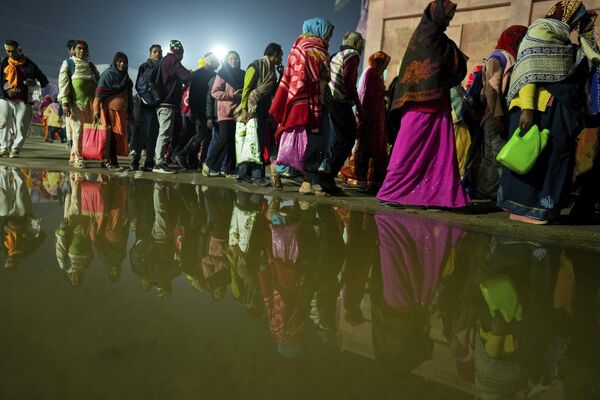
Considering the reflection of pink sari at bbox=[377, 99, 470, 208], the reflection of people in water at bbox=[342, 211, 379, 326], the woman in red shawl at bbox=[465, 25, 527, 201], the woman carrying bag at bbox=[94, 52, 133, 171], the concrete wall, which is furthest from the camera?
the concrete wall

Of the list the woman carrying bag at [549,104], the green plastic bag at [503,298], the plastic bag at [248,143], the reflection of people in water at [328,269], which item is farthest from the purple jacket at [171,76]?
the green plastic bag at [503,298]

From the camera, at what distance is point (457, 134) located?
4.79 meters

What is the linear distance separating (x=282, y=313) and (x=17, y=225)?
5.26 feet

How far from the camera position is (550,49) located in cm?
290

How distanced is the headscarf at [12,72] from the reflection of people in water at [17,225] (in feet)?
12.2

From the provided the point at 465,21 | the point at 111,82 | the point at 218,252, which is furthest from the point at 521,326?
the point at 465,21

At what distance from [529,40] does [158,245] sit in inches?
115

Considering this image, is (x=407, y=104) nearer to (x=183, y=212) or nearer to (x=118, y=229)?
(x=183, y=212)

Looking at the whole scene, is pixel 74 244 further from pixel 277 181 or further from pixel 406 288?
pixel 277 181

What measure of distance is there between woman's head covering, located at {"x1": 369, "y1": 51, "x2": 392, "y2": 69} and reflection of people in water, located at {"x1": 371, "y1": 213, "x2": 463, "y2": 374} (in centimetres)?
254

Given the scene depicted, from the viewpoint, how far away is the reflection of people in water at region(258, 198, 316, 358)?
1.10 meters

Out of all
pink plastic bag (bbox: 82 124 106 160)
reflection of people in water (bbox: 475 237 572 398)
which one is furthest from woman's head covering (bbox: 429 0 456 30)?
pink plastic bag (bbox: 82 124 106 160)

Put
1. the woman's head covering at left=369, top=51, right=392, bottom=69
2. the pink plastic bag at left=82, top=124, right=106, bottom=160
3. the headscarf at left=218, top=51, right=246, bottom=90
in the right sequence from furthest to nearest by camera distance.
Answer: the pink plastic bag at left=82, top=124, right=106, bottom=160, the headscarf at left=218, top=51, right=246, bottom=90, the woman's head covering at left=369, top=51, right=392, bottom=69

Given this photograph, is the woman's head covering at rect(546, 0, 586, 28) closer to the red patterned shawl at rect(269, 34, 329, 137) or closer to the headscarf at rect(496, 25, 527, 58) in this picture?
the headscarf at rect(496, 25, 527, 58)
